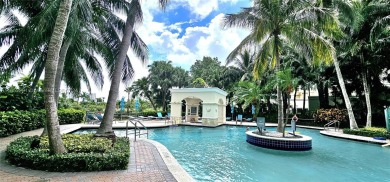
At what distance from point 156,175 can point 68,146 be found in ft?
9.80

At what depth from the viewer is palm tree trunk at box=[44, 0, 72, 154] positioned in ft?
18.7

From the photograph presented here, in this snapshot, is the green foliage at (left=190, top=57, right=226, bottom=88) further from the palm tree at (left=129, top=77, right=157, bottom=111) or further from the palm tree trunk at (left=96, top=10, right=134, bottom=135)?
the palm tree trunk at (left=96, top=10, right=134, bottom=135)

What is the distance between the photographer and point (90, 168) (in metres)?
5.59

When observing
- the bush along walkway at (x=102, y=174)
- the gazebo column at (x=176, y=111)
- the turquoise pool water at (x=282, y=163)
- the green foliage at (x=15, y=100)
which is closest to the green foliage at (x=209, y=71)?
the gazebo column at (x=176, y=111)

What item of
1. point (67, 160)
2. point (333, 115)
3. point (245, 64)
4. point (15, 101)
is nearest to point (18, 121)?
point (15, 101)

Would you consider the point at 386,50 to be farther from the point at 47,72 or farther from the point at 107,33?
the point at 47,72

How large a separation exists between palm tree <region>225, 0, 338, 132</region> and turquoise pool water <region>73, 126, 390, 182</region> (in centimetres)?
324

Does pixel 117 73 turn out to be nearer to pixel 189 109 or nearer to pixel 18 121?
pixel 18 121

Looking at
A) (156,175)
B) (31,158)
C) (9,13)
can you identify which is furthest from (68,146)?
(9,13)

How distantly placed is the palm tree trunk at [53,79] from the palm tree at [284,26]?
9.34 meters

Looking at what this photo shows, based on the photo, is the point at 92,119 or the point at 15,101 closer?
the point at 15,101

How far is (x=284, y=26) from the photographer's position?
13.2 meters

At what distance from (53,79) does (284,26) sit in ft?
38.0

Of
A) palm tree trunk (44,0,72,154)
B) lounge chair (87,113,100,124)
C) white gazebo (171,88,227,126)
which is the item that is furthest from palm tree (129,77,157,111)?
palm tree trunk (44,0,72,154)
